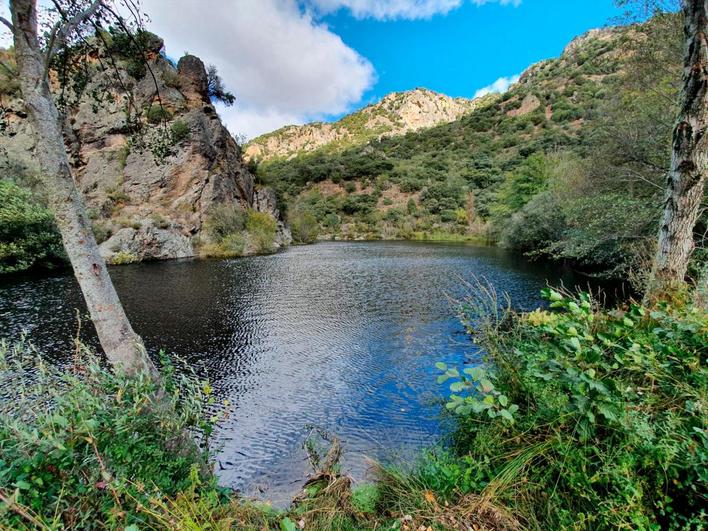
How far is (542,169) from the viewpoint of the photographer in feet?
111

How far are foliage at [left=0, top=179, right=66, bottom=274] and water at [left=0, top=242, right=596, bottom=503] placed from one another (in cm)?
258

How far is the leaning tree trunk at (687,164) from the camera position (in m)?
4.18

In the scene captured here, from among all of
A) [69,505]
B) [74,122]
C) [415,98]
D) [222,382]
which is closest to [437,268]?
[222,382]

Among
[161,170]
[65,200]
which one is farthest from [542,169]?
[161,170]

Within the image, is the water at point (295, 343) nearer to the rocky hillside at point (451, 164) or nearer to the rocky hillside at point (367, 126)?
the rocky hillside at point (451, 164)

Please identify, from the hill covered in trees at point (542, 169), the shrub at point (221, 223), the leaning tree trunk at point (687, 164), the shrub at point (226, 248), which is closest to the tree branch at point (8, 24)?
the leaning tree trunk at point (687, 164)

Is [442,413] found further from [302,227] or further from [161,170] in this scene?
[302,227]

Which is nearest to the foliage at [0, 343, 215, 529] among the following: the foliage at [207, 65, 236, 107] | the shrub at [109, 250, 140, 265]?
the shrub at [109, 250, 140, 265]

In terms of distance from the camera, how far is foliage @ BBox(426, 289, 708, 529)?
2152 mm

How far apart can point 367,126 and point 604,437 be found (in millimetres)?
132302

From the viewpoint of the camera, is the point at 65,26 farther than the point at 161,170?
No

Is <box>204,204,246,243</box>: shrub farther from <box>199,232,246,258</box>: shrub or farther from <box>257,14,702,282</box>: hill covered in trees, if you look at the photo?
<box>257,14,702,282</box>: hill covered in trees

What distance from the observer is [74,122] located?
125 ft

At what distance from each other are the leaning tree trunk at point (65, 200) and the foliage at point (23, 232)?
72.2 ft
